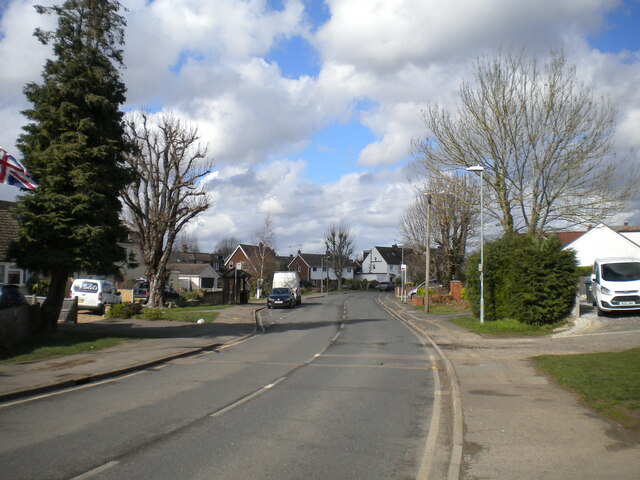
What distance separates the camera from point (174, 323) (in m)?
25.9

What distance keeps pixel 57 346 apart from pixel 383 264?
10677cm

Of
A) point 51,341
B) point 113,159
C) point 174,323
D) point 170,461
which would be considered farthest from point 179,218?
point 170,461

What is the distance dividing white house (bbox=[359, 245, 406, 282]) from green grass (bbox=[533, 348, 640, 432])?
103492mm

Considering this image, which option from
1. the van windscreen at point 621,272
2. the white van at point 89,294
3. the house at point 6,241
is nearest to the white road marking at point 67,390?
the van windscreen at point 621,272

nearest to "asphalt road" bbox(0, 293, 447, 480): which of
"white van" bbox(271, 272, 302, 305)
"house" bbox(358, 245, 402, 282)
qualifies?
"white van" bbox(271, 272, 302, 305)

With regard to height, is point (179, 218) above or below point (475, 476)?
above

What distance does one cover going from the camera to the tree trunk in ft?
58.5

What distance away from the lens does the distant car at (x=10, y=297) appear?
1556 cm

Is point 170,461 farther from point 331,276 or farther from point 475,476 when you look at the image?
point 331,276

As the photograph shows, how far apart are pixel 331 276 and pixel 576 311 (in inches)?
3851

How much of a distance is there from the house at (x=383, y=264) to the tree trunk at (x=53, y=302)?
101 meters

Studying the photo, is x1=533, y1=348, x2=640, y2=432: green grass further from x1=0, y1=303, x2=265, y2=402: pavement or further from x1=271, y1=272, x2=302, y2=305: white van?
x1=271, y1=272, x2=302, y2=305: white van

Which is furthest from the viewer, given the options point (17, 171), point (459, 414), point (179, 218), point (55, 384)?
point (179, 218)

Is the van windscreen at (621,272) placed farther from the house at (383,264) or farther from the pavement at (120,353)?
the house at (383,264)
